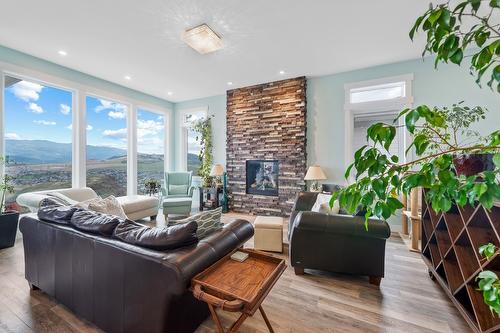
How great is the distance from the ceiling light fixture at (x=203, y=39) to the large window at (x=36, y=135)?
9.37 ft

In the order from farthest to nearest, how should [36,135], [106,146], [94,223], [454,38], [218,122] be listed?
[218,122]
[106,146]
[36,135]
[94,223]
[454,38]

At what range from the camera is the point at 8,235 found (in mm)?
3021

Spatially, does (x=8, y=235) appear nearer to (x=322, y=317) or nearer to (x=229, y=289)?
(x=229, y=289)

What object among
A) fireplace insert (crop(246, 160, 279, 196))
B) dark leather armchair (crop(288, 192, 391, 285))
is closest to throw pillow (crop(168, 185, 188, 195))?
fireplace insert (crop(246, 160, 279, 196))

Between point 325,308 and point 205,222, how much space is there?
50.2 inches

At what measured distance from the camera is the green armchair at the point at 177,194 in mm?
4453

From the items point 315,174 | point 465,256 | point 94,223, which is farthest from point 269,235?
point 94,223

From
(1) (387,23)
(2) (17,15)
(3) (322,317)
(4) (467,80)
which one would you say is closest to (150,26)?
(2) (17,15)

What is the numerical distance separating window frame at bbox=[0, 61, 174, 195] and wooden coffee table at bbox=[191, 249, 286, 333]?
13.3ft

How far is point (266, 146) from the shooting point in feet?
16.4

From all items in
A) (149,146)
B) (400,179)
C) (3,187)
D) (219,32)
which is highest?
(219,32)

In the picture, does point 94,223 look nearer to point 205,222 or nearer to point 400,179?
point 205,222

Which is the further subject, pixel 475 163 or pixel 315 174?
pixel 315 174

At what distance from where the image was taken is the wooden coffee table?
3.60 feet
